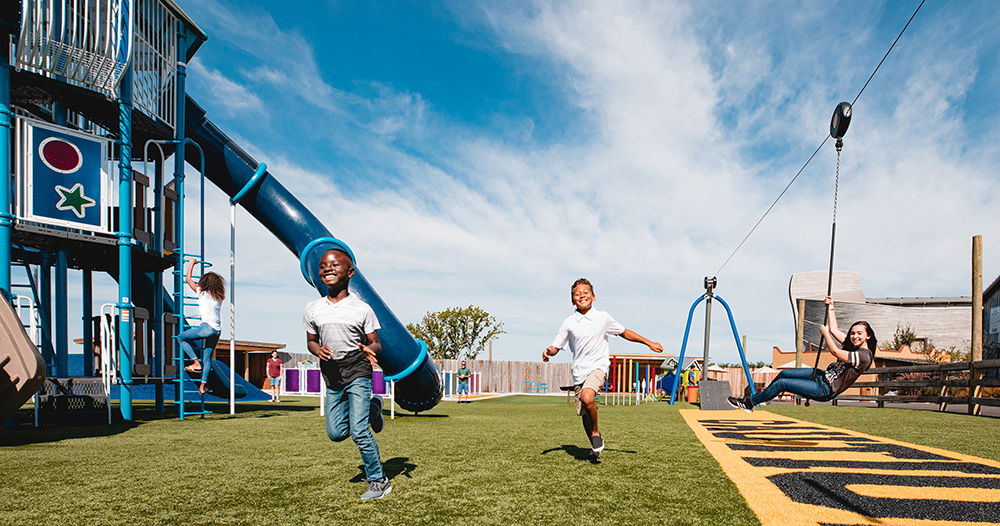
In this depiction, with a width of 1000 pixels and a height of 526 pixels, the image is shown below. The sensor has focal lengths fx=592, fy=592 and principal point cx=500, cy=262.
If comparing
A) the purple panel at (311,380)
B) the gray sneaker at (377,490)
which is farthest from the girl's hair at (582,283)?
the purple panel at (311,380)

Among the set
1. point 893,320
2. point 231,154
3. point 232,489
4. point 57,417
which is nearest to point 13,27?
point 231,154

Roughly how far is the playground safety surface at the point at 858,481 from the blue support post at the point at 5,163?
30.9ft

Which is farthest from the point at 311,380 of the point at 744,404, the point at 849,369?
the point at 849,369

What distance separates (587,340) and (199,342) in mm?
7663

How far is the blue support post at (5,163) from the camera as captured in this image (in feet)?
26.7

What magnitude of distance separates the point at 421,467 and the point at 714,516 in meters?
2.53

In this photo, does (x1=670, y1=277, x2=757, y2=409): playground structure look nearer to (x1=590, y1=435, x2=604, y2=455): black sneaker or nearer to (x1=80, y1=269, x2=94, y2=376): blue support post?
Answer: (x1=590, y1=435, x2=604, y2=455): black sneaker

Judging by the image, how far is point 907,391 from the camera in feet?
87.8

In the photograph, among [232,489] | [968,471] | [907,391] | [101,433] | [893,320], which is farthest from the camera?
[893,320]

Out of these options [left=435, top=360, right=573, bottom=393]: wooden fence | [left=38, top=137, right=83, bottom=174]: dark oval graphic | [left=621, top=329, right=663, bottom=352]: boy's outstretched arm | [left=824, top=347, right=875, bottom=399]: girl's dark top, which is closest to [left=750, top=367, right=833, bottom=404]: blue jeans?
[left=824, top=347, right=875, bottom=399]: girl's dark top

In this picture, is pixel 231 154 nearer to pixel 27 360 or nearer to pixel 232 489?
pixel 27 360

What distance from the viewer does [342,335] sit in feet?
13.1

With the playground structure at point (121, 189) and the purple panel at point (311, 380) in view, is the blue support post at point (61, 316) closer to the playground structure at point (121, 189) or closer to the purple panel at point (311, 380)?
the playground structure at point (121, 189)

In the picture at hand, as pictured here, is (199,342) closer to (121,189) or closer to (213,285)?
(213,285)
